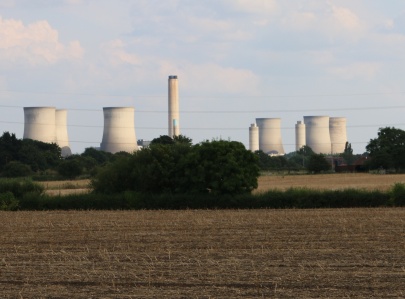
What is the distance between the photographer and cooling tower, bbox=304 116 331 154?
148500 mm

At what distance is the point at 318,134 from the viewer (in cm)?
14950

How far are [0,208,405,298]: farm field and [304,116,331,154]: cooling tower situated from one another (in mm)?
111911

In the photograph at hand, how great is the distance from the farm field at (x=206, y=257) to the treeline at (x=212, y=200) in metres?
9.11

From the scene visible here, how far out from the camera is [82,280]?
17188 millimetres

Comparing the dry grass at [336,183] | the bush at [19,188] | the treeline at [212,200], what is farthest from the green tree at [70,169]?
the treeline at [212,200]

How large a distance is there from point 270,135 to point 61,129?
37785 mm

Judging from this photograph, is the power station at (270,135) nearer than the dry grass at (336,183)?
No

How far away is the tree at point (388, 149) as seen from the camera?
96.0m

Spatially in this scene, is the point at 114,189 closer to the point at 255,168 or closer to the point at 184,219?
the point at 255,168

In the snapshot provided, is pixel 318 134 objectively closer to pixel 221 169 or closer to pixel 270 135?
pixel 270 135

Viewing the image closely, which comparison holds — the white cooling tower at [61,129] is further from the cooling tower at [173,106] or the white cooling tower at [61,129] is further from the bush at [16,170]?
the bush at [16,170]

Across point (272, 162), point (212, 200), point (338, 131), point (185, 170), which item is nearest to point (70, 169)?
point (185, 170)

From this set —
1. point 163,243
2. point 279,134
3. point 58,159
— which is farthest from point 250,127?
point 163,243

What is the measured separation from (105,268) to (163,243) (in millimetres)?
6661
